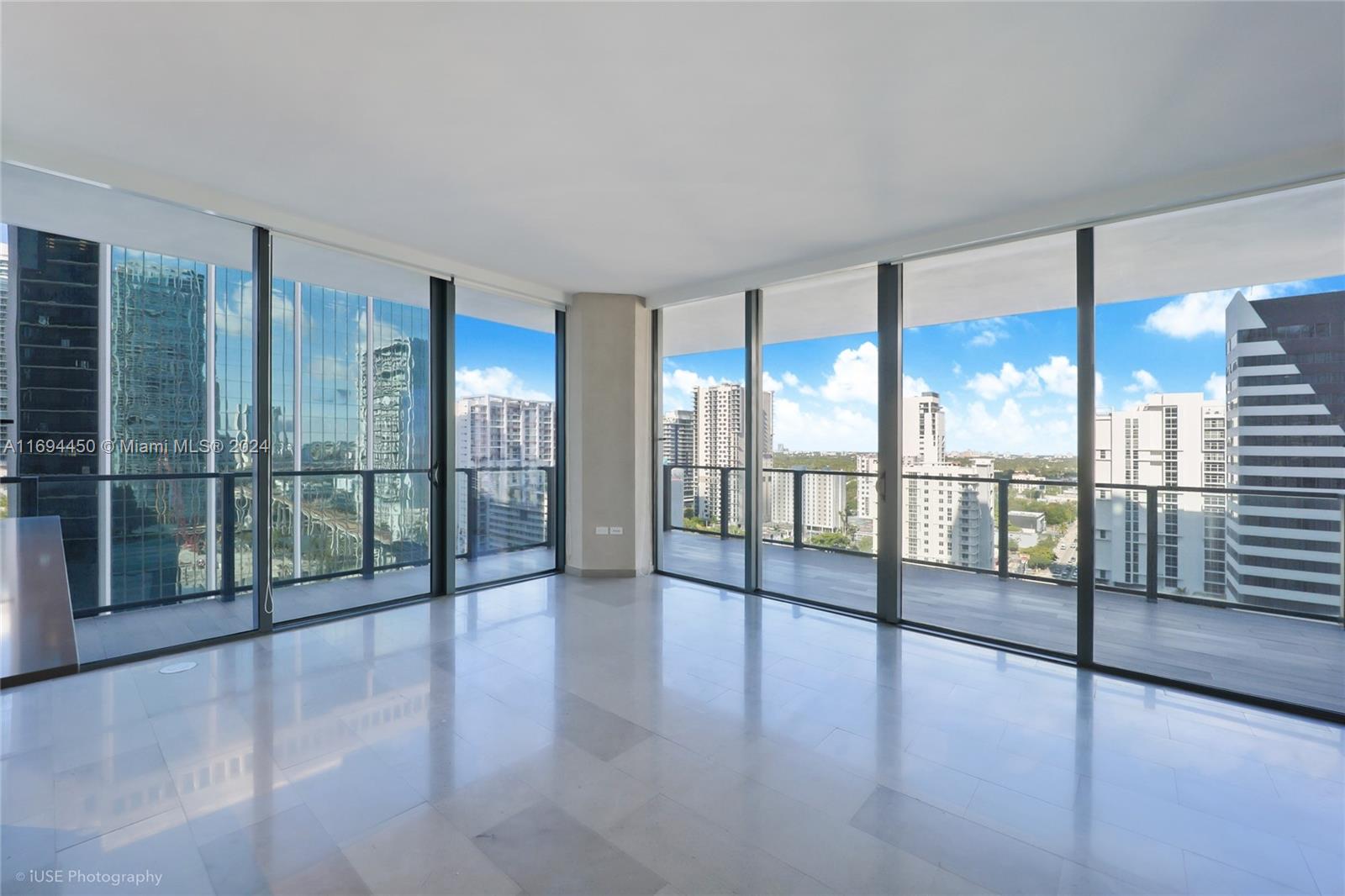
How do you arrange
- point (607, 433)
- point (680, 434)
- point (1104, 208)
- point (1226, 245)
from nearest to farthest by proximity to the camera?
1. point (1104, 208)
2. point (1226, 245)
3. point (607, 433)
4. point (680, 434)

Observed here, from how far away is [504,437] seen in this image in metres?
5.09

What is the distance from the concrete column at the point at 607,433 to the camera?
5137 mm

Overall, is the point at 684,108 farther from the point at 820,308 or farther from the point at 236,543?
the point at 236,543

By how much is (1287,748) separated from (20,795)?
4813 mm

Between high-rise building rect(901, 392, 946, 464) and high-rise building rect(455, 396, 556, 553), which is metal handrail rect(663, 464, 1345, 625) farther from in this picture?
high-rise building rect(455, 396, 556, 553)

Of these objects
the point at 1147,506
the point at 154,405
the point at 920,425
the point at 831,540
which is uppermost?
the point at 154,405

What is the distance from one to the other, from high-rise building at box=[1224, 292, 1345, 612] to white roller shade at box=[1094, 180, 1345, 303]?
27 cm

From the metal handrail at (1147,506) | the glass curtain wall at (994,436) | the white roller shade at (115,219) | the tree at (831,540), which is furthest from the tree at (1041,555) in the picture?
the white roller shade at (115,219)

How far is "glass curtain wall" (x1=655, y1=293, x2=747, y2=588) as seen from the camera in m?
4.95

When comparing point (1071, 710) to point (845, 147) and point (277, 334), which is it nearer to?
point (845, 147)

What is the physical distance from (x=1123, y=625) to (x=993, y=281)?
2.54 metres

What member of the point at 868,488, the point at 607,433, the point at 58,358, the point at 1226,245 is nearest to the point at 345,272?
the point at 58,358

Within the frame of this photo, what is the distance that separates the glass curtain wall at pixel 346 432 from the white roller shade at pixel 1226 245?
4810 mm

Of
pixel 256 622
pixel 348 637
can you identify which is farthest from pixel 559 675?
pixel 256 622
